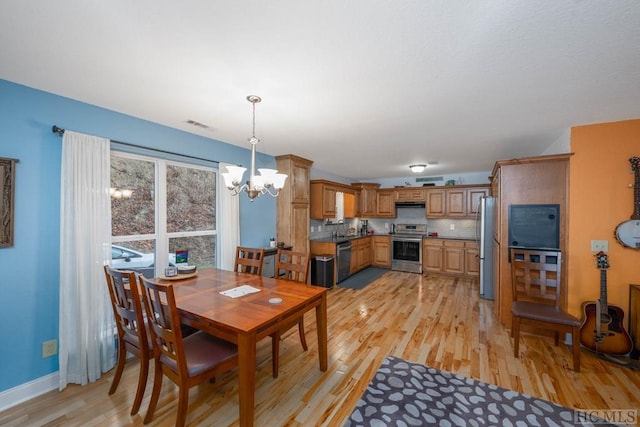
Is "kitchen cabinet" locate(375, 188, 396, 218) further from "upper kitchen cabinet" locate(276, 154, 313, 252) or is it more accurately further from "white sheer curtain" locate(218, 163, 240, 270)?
"white sheer curtain" locate(218, 163, 240, 270)

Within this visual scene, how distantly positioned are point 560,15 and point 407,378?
270 cm

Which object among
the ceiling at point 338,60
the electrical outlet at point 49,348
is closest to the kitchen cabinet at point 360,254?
the ceiling at point 338,60

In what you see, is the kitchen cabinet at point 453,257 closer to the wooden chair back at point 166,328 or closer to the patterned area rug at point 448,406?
the patterned area rug at point 448,406

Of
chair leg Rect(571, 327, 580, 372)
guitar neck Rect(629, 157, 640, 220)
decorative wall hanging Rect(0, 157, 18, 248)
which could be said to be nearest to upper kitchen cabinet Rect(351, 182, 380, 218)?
guitar neck Rect(629, 157, 640, 220)

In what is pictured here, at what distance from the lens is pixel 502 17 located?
1.27 m

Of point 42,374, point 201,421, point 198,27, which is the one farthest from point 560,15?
point 42,374

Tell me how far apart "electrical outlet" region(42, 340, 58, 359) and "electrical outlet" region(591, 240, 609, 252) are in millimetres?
5365

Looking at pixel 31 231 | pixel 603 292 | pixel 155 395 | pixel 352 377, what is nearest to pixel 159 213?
pixel 31 231

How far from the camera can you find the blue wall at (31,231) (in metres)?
Result: 1.93

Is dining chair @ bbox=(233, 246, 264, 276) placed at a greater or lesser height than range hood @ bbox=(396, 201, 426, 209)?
lesser

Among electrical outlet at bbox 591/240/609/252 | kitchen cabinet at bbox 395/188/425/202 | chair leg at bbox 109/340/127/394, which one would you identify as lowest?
chair leg at bbox 109/340/127/394

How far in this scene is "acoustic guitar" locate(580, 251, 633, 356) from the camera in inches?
98.2

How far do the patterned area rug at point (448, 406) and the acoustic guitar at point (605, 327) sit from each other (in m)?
1.18

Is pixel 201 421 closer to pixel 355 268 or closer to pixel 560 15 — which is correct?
pixel 560 15
